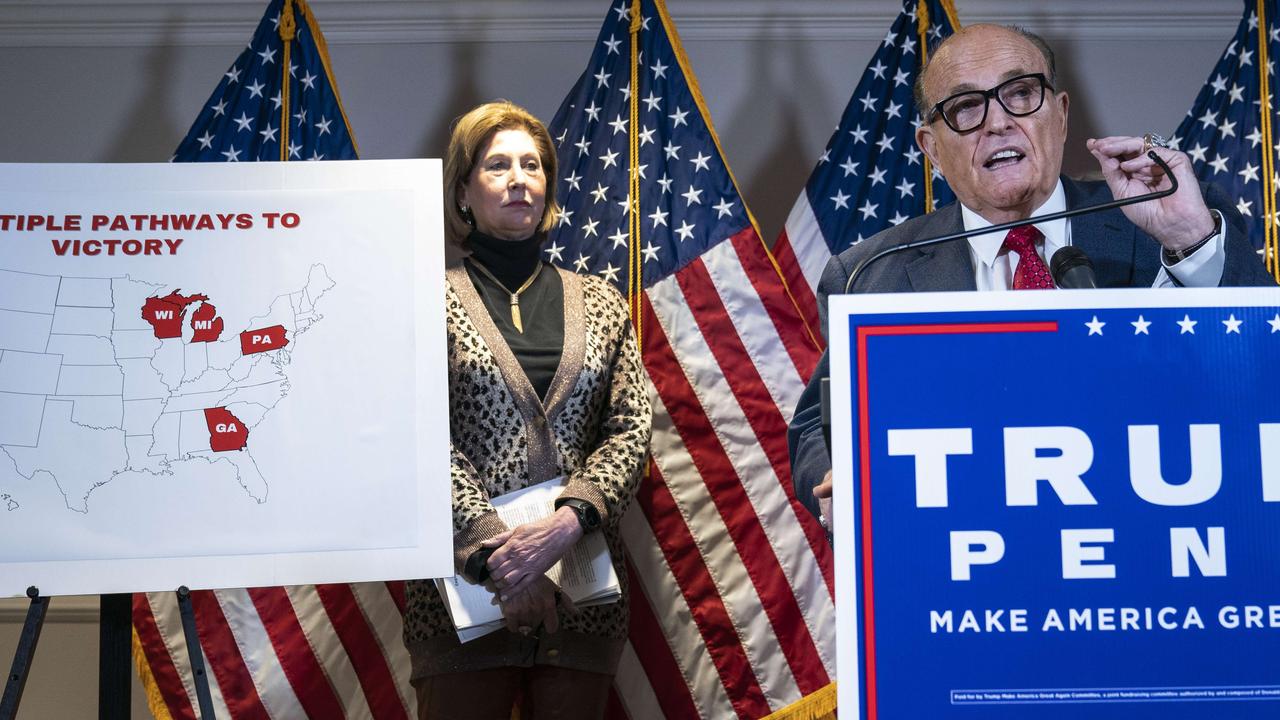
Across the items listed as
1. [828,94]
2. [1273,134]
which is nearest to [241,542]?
[828,94]

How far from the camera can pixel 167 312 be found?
6.77 feet

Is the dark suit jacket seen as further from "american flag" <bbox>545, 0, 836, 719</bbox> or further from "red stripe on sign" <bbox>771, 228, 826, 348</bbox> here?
"red stripe on sign" <bbox>771, 228, 826, 348</bbox>

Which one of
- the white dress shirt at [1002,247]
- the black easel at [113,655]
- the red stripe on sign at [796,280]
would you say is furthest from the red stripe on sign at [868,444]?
the red stripe on sign at [796,280]

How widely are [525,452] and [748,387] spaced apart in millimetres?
698

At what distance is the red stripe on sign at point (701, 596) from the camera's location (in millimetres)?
2801

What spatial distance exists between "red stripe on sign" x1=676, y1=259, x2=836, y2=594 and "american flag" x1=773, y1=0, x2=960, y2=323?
0.79ft

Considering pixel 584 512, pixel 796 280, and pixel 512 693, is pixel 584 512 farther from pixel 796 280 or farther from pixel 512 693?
pixel 796 280

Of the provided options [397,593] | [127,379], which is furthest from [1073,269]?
[397,593]

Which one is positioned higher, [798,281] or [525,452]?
[798,281]

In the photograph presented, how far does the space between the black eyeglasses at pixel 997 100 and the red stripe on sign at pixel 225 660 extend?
6.33 feet

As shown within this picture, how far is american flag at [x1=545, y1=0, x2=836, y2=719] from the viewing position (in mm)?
2824

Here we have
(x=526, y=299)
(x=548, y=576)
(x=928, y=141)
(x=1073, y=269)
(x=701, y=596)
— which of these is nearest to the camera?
(x=1073, y=269)

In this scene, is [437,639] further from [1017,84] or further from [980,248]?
[1017,84]

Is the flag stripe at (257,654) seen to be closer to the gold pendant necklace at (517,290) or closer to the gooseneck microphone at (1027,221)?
the gold pendant necklace at (517,290)
